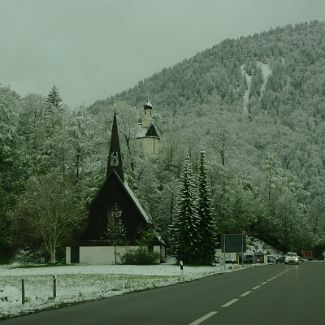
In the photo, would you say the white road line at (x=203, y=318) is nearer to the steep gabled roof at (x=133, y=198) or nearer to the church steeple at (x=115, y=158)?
the steep gabled roof at (x=133, y=198)

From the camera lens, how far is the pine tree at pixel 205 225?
61031 mm

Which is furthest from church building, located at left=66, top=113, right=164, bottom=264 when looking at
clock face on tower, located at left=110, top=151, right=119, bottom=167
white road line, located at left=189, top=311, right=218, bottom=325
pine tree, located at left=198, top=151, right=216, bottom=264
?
white road line, located at left=189, top=311, right=218, bottom=325

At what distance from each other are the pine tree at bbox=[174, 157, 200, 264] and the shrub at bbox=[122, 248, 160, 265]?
2.40 meters

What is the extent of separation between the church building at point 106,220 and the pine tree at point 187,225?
6539 mm

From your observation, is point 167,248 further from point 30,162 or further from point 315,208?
point 315,208

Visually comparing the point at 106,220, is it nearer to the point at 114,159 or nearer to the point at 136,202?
the point at 136,202

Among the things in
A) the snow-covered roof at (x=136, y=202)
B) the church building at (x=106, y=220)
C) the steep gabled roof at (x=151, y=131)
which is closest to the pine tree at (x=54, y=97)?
the steep gabled roof at (x=151, y=131)

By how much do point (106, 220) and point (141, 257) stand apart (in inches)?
332

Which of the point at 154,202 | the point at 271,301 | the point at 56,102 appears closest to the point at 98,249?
the point at 154,202

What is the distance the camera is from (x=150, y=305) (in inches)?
649

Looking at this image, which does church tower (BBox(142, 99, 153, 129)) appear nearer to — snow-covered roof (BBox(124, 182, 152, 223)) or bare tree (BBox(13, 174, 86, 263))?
snow-covered roof (BBox(124, 182, 152, 223))

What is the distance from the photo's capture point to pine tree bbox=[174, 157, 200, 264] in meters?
60.5

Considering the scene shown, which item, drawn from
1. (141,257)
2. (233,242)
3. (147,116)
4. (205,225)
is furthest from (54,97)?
(233,242)

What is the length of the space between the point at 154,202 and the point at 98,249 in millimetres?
11267
